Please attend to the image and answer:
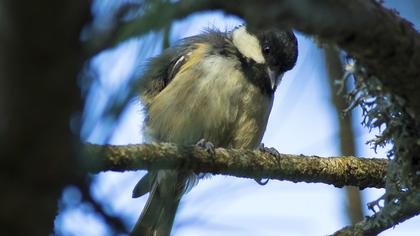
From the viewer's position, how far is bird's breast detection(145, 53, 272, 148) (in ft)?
11.9

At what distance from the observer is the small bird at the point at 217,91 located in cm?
362

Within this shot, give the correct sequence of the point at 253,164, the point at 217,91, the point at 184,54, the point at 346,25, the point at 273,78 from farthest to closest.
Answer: the point at 184,54, the point at 273,78, the point at 217,91, the point at 253,164, the point at 346,25

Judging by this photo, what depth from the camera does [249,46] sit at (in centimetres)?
383

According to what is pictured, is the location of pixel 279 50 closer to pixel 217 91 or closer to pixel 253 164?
pixel 217 91

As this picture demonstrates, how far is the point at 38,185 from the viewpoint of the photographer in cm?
70

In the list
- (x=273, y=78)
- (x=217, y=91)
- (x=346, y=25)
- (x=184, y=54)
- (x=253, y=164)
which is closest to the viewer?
(x=346, y=25)

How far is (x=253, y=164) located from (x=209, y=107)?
128 centimetres

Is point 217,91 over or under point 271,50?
under

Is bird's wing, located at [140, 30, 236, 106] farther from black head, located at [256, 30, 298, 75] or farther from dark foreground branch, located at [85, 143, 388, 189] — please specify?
dark foreground branch, located at [85, 143, 388, 189]

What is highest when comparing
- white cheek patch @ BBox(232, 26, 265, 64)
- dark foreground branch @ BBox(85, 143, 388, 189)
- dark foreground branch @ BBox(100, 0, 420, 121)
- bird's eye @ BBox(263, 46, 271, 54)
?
bird's eye @ BBox(263, 46, 271, 54)

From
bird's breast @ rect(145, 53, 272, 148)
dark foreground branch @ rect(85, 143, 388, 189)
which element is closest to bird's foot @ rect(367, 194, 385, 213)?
dark foreground branch @ rect(85, 143, 388, 189)

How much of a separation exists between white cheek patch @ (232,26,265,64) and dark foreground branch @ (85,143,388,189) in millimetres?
1342

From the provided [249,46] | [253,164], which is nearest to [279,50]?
[249,46]

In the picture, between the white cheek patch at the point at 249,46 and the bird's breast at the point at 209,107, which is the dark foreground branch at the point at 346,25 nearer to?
the bird's breast at the point at 209,107
